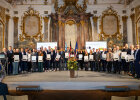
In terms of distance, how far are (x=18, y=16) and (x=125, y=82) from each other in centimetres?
1237

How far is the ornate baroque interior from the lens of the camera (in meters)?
14.5

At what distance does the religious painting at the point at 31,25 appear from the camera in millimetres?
14805

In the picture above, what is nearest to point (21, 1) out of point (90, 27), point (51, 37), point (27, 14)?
point (27, 14)

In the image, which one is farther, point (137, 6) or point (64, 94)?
point (137, 6)

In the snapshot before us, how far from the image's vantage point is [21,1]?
1484 cm

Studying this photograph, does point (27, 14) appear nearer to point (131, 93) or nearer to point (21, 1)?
point (21, 1)

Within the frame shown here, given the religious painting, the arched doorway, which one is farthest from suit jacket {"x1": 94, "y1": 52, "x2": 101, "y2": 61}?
the religious painting

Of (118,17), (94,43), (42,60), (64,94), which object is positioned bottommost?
(64,94)

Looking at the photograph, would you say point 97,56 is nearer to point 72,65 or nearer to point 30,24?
→ point 72,65

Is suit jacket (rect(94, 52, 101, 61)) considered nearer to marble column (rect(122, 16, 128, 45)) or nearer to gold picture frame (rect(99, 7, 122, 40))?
gold picture frame (rect(99, 7, 122, 40))

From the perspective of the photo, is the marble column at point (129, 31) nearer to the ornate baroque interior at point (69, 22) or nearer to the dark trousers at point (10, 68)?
the ornate baroque interior at point (69, 22)

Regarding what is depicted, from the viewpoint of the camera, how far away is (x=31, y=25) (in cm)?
1488

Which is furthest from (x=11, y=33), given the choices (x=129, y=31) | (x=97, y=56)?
(x=129, y=31)

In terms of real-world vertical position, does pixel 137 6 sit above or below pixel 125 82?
above
